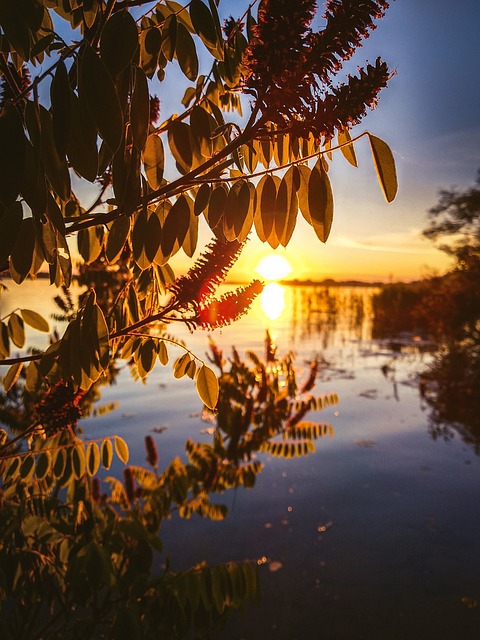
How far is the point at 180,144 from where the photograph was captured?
3.07ft

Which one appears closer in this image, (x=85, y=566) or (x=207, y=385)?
(x=207, y=385)

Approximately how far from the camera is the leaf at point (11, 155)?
22.6 inches

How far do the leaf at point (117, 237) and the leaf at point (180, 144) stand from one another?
30cm

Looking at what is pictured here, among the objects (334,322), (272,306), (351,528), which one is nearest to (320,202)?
(351,528)

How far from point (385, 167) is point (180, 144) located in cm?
45

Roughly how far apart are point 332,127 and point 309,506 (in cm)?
559

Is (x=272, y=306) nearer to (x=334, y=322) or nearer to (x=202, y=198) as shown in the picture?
(x=334, y=322)

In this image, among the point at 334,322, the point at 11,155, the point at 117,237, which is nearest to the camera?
the point at 11,155

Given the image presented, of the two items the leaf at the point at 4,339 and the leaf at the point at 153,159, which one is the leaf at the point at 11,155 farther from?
the leaf at the point at 4,339

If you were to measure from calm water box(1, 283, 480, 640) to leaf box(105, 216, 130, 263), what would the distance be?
2.98 metres

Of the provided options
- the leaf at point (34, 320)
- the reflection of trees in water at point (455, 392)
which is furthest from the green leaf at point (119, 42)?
the reflection of trees in water at point (455, 392)

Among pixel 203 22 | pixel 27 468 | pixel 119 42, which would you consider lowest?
pixel 27 468

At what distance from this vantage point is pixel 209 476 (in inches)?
128

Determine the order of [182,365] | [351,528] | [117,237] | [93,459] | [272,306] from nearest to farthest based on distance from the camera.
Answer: [117,237] < [182,365] < [93,459] < [351,528] < [272,306]
